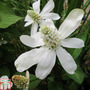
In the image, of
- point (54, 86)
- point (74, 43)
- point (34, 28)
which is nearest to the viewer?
point (74, 43)

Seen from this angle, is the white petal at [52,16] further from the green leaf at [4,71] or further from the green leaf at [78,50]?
the green leaf at [4,71]

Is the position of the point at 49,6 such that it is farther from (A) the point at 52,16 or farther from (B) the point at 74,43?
(B) the point at 74,43

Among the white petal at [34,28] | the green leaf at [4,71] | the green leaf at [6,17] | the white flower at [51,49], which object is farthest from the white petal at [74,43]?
the green leaf at [4,71]

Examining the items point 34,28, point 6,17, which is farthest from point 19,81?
point 6,17

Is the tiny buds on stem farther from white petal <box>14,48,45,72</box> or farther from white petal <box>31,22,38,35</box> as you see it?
white petal <box>31,22,38,35</box>

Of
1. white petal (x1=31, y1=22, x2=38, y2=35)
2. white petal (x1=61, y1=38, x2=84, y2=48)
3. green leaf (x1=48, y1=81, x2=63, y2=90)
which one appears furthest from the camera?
green leaf (x1=48, y1=81, x2=63, y2=90)

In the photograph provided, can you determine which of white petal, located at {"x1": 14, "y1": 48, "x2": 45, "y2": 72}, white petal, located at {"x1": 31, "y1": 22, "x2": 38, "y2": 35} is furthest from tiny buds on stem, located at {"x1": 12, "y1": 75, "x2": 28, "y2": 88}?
white petal, located at {"x1": 31, "y1": 22, "x2": 38, "y2": 35}

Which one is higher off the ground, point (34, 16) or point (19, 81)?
point (34, 16)
